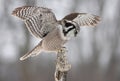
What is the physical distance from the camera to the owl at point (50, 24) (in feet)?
4.79

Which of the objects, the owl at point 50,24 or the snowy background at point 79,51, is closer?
the owl at point 50,24

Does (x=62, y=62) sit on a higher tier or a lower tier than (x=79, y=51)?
higher

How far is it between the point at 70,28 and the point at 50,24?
0.36 ft

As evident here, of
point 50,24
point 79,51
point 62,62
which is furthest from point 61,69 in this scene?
point 79,51

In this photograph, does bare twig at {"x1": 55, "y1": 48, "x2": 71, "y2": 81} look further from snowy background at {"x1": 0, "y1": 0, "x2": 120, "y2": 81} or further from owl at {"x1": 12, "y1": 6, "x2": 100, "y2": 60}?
snowy background at {"x1": 0, "y1": 0, "x2": 120, "y2": 81}

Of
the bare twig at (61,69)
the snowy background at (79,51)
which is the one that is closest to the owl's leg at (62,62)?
the bare twig at (61,69)

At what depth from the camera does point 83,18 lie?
153cm

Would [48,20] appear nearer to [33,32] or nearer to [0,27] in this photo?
[33,32]

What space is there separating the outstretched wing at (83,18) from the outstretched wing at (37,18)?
0.16 feet

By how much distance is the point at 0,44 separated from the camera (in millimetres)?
5320

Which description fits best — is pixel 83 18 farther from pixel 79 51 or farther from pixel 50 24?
pixel 79 51

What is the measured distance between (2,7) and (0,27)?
695mm

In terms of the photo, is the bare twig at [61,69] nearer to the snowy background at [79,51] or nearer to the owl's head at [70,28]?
the owl's head at [70,28]

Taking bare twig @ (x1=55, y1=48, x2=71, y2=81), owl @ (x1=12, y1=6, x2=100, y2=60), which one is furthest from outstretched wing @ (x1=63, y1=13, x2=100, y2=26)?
bare twig @ (x1=55, y1=48, x2=71, y2=81)
